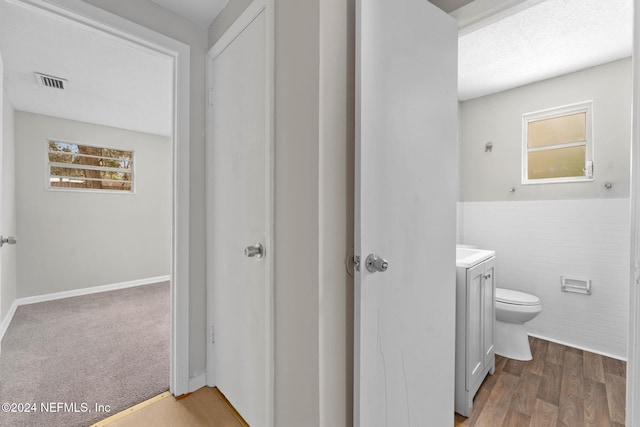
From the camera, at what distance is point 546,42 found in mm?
2041

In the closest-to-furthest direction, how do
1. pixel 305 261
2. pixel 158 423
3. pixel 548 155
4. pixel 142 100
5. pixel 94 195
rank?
pixel 305 261 < pixel 158 423 < pixel 548 155 < pixel 142 100 < pixel 94 195

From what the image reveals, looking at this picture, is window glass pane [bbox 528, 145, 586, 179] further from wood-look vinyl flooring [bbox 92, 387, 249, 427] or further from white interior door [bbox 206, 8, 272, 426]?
wood-look vinyl flooring [bbox 92, 387, 249, 427]

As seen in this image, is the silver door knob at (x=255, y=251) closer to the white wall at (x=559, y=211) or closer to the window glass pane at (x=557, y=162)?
the white wall at (x=559, y=211)

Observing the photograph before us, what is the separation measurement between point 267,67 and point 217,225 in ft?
3.14

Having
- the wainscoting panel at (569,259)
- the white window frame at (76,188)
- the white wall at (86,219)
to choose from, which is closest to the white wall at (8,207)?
the white wall at (86,219)

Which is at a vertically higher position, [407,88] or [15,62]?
[15,62]

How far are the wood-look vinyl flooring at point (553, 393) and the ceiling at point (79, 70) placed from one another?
2828 millimetres

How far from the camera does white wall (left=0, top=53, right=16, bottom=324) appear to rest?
270 cm

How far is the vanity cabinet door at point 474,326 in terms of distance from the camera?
1.58 m

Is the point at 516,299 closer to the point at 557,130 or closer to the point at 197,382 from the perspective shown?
the point at 557,130

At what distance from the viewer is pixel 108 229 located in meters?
4.06

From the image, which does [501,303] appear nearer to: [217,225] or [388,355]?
[388,355]

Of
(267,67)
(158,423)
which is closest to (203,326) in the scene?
(158,423)

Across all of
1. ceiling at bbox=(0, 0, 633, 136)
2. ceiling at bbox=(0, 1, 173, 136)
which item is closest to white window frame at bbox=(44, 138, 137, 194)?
ceiling at bbox=(0, 1, 173, 136)
